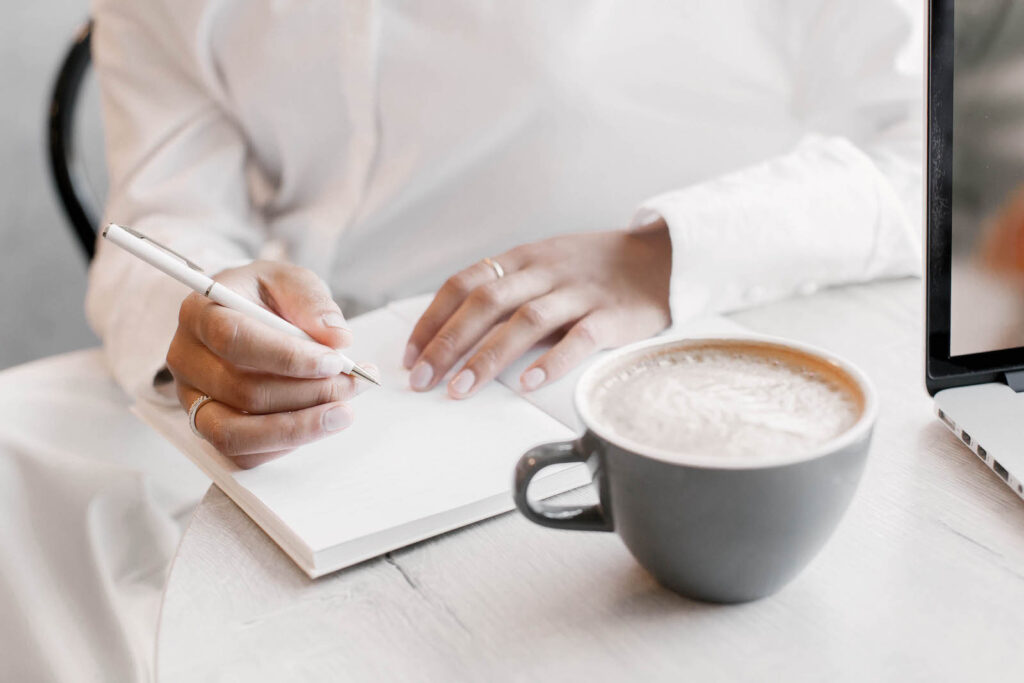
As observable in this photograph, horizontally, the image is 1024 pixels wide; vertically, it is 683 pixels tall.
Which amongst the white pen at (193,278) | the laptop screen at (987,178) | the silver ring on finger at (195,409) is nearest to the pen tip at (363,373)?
the white pen at (193,278)

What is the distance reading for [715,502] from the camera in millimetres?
352

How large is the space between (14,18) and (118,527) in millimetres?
1325

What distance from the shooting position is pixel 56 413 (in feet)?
2.53

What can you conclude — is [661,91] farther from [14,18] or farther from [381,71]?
[14,18]

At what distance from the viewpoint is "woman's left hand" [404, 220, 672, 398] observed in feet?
1.99

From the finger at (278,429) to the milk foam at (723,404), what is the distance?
177 millimetres

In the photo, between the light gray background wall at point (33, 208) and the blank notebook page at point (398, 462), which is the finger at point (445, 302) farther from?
the light gray background wall at point (33, 208)

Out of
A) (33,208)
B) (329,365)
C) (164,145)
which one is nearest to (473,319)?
(329,365)

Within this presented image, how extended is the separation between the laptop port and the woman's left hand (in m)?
0.25

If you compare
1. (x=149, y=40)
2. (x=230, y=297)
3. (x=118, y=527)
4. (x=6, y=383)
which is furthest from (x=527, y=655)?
(x=149, y=40)

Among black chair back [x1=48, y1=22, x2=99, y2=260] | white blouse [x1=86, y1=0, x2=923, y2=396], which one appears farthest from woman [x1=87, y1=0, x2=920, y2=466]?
black chair back [x1=48, y1=22, x2=99, y2=260]

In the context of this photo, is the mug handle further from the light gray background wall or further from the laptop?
the light gray background wall

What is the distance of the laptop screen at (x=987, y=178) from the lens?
1.61 ft

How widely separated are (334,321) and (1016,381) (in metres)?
0.40
